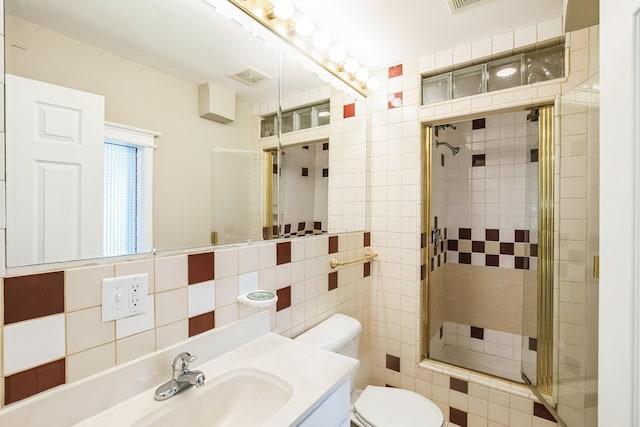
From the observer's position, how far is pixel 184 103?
977 millimetres

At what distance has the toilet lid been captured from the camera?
1.28 metres

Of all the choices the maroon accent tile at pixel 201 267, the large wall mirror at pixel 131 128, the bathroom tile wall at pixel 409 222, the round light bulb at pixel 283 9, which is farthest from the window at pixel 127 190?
the bathroom tile wall at pixel 409 222

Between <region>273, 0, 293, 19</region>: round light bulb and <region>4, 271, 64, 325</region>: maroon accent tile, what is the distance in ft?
3.85

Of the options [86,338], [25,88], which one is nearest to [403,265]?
[86,338]

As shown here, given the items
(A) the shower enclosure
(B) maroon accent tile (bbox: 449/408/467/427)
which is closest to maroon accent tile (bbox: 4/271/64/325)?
(A) the shower enclosure

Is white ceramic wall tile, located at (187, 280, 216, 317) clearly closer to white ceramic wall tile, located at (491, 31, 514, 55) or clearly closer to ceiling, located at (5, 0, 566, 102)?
ceiling, located at (5, 0, 566, 102)

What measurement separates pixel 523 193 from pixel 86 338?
2722mm

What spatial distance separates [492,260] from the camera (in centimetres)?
244

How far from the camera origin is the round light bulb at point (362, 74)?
5.81ft

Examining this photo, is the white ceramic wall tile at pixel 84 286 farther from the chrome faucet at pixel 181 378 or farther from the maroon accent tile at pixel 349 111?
the maroon accent tile at pixel 349 111

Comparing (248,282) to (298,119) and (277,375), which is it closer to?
(277,375)

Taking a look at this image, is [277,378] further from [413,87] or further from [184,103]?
[413,87]

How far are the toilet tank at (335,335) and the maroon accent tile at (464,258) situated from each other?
149cm

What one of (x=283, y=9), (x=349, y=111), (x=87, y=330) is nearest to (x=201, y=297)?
(x=87, y=330)
